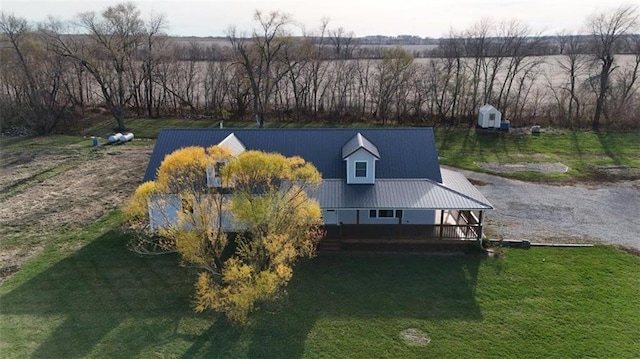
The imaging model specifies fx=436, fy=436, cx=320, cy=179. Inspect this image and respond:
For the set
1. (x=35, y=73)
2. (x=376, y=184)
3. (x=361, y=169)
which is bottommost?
(x=376, y=184)

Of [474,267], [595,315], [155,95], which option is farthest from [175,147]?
[155,95]

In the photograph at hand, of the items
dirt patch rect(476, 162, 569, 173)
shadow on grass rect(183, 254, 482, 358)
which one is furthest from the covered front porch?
dirt patch rect(476, 162, 569, 173)

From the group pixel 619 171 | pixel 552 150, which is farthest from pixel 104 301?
pixel 552 150

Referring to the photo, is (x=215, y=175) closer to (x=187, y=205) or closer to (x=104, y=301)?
(x=187, y=205)

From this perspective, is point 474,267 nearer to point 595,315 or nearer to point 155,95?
point 595,315

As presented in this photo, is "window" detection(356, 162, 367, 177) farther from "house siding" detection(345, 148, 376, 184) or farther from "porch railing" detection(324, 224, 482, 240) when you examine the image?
"porch railing" detection(324, 224, 482, 240)

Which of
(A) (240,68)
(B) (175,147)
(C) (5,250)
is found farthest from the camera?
(A) (240,68)
